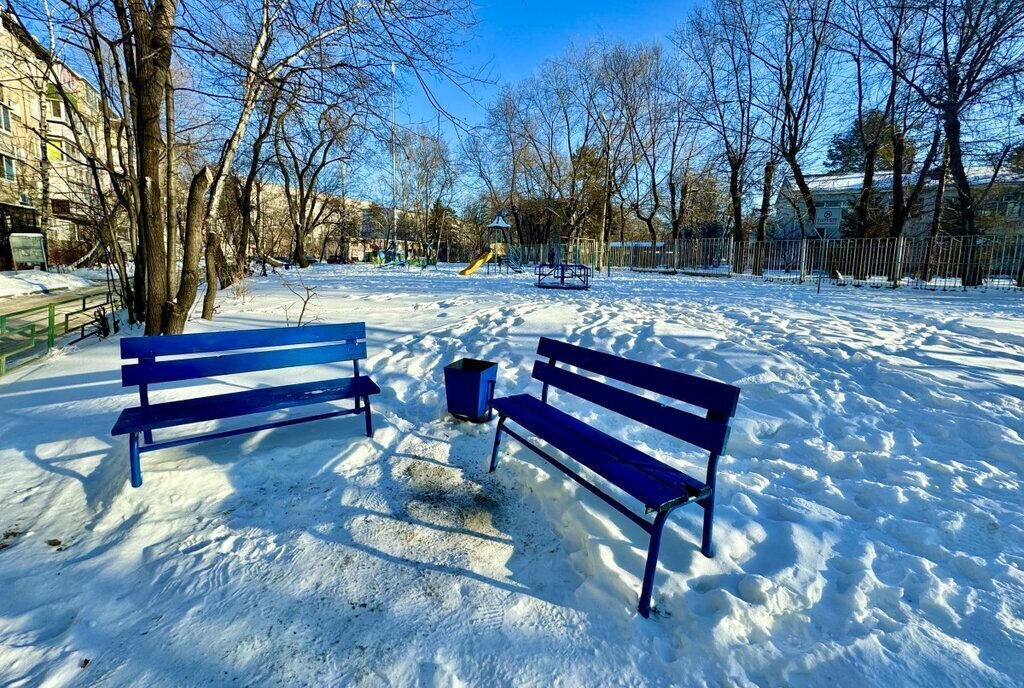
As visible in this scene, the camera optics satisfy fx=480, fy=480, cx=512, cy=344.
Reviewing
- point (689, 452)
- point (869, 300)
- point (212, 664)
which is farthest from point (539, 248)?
point (212, 664)

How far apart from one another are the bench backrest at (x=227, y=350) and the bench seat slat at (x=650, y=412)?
177cm

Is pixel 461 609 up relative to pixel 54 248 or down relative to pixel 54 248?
down

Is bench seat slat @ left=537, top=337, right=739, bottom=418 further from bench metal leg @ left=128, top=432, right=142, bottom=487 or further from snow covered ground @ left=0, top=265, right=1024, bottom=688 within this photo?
bench metal leg @ left=128, top=432, right=142, bottom=487

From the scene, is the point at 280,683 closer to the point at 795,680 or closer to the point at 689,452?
the point at 795,680

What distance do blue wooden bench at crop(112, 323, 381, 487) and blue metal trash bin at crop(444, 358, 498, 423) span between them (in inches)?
27.2

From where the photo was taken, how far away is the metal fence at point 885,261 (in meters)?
16.3

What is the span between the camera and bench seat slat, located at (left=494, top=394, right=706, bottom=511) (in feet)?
7.68

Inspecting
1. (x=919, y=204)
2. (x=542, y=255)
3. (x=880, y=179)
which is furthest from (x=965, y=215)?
(x=542, y=255)

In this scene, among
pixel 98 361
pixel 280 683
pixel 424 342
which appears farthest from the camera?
pixel 424 342

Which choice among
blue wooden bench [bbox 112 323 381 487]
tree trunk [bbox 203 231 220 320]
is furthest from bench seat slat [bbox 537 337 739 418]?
tree trunk [bbox 203 231 220 320]

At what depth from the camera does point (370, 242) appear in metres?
64.3

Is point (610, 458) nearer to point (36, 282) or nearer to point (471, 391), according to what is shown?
point (471, 391)

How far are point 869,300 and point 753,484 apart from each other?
12.5 m

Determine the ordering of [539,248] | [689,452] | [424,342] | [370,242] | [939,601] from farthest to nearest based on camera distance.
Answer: [370,242] → [539,248] → [424,342] → [689,452] → [939,601]
